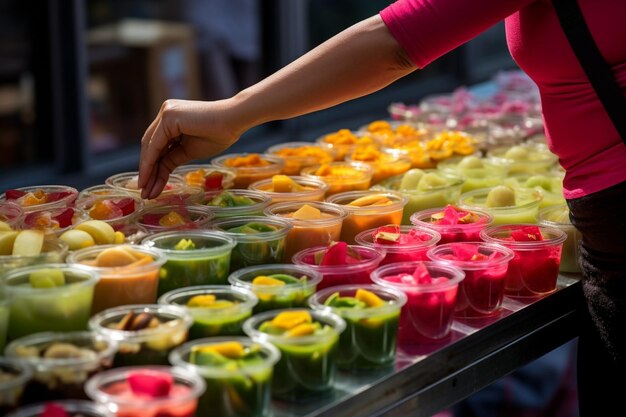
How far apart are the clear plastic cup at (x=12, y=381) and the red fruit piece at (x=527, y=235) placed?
51.7 inches

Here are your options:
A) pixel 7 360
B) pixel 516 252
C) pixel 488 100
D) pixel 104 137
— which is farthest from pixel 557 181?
pixel 104 137

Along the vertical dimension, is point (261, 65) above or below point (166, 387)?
above

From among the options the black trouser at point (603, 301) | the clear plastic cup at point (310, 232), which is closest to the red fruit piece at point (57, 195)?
the clear plastic cup at point (310, 232)

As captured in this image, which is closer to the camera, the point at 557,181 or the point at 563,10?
the point at 563,10

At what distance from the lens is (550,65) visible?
2.10 m

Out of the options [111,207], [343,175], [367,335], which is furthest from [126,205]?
[367,335]

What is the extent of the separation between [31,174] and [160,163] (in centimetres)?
237

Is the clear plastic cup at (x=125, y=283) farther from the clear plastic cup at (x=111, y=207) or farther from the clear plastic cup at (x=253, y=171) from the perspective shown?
the clear plastic cup at (x=253, y=171)

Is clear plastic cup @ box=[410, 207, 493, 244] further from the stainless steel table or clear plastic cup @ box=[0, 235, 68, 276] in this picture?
clear plastic cup @ box=[0, 235, 68, 276]

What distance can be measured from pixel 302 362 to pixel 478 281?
62 cm

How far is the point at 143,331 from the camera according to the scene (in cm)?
175

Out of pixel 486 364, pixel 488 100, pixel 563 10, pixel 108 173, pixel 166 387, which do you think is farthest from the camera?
pixel 108 173

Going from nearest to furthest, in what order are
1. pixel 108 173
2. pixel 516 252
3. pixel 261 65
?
pixel 516 252 → pixel 108 173 → pixel 261 65

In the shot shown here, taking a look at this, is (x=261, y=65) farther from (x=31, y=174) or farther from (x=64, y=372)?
(x=64, y=372)
